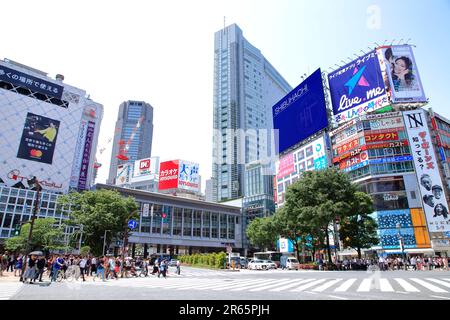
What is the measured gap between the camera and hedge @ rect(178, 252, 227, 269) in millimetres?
38000

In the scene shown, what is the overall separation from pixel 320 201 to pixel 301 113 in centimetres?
3429

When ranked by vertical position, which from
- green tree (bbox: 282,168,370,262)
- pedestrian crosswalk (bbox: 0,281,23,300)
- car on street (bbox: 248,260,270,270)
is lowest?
car on street (bbox: 248,260,270,270)

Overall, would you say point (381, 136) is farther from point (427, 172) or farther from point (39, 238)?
point (39, 238)

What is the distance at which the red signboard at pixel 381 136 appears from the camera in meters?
46.9

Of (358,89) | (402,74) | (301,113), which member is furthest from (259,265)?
(402,74)

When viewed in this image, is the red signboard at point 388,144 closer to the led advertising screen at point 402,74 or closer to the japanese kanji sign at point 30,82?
the led advertising screen at point 402,74

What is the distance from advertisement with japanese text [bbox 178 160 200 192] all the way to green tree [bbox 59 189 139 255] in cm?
3817

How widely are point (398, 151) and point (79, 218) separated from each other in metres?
45.7

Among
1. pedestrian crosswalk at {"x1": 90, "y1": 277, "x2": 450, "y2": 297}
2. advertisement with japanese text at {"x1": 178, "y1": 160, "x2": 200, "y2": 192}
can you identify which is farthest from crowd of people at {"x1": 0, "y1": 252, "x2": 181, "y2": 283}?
advertisement with japanese text at {"x1": 178, "y1": 160, "x2": 200, "y2": 192}

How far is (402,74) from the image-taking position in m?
49.4

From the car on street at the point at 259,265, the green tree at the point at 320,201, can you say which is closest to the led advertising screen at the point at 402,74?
the green tree at the point at 320,201

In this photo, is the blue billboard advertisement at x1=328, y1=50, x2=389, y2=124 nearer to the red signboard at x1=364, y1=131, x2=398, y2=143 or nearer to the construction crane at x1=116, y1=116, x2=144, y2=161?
the red signboard at x1=364, y1=131, x2=398, y2=143
